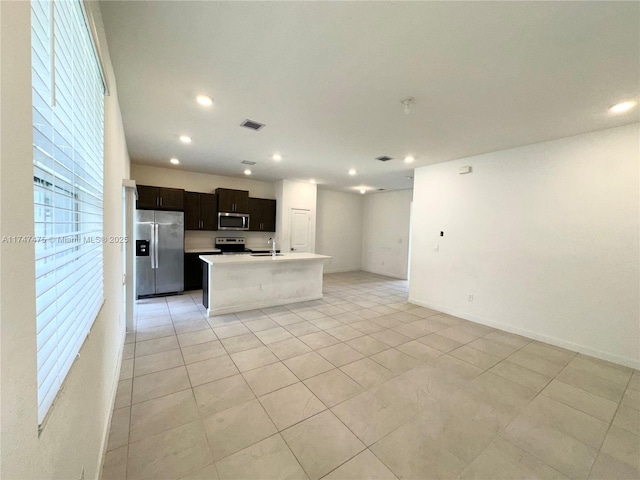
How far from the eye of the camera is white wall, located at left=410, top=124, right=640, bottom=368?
2979 mm

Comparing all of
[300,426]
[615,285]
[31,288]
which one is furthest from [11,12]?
[615,285]

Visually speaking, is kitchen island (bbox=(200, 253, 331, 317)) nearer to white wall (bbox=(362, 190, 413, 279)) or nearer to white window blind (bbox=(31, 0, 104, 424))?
white window blind (bbox=(31, 0, 104, 424))

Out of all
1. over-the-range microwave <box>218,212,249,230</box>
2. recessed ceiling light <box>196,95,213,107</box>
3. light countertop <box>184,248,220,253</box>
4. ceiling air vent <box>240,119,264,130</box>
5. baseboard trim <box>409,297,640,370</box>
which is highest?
ceiling air vent <box>240,119,264,130</box>

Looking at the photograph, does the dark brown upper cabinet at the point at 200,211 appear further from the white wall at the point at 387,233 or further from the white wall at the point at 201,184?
the white wall at the point at 387,233

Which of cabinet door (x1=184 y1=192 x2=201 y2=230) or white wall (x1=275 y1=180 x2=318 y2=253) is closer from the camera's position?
cabinet door (x1=184 y1=192 x2=201 y2=230)

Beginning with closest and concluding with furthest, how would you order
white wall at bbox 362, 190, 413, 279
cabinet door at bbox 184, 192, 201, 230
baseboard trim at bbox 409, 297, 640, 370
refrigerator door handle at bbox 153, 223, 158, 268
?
1. baseboard trim at bbox 409, 297, 640, 370
2. refrigerator door handle at bbox 153, 223, 158, 268
3. cabinet door at bbox 184, 192, 201, 230
4. white wall at bbox 362, 190, 413, 279

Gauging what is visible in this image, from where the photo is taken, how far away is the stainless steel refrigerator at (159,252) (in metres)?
4.94

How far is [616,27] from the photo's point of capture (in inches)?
62.3

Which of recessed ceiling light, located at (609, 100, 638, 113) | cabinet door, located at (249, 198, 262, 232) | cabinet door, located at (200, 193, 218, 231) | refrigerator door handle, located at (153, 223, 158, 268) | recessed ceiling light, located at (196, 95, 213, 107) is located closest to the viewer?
recessed ceiling light, located at (609, 100, 638, 113)

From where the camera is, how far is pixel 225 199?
6121 millimetres

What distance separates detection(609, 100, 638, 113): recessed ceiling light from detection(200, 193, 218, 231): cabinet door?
649cm

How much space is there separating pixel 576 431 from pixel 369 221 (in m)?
7.29

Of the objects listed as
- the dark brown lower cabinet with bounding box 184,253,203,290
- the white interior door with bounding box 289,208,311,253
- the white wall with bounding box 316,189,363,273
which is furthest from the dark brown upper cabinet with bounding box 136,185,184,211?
the white wall with bounding box 316,189,363,273

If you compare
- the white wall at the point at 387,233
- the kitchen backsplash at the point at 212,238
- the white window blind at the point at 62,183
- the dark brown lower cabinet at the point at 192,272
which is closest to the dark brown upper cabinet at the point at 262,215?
the kitchen backsplash at the point at 212,238
